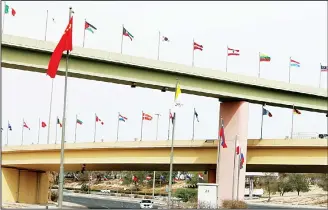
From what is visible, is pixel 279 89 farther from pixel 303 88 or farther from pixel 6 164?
pixel 6 164

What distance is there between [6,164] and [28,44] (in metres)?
39.8

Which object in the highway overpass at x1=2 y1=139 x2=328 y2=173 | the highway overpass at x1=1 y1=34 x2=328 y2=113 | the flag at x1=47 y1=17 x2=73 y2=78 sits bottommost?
the highway overpass at x1=2 y1=139 x2=328 y2=173

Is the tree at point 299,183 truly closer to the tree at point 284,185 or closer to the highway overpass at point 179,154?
the tree at point 284,185

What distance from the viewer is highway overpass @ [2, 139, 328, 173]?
5725 cm

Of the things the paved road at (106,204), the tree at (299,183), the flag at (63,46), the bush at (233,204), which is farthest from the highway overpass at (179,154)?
the tree at (299,183)

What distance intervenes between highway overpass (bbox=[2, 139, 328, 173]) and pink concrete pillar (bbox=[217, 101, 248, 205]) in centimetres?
261

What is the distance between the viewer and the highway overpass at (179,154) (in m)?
57.2

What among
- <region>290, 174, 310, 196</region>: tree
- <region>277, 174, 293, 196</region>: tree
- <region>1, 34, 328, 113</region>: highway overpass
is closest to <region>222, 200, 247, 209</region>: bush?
<region>1, 34, 328, 113</region>: highway overpass

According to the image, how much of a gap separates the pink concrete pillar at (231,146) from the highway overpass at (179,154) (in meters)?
2.61

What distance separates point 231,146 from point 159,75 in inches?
389

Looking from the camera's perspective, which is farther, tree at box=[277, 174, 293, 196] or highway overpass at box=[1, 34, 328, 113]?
tree at box=[277, 174, 293, 196]

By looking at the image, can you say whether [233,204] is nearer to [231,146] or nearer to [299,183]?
[231,146]

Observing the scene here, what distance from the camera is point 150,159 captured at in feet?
216

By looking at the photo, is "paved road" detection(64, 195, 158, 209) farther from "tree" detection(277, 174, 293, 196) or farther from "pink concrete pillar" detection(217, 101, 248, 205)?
"tree" detection(277, 174, 293, 196)
